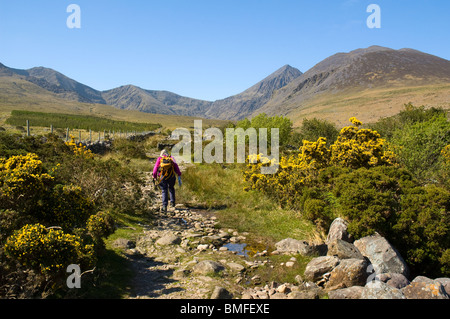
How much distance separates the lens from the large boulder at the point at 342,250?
6.16 metres

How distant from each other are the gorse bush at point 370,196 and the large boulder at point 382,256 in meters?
0.38

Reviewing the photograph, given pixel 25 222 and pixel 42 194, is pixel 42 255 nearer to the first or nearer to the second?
pixel 25 222

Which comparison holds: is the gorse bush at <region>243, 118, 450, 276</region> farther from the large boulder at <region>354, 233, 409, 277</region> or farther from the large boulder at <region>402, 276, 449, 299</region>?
the large boulder at <region>402, 276, 449, 299</region>

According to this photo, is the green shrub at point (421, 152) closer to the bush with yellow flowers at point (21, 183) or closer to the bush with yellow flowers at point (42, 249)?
the bush with yellow flowers at point (42, 249)

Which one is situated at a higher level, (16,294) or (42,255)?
(42,255)

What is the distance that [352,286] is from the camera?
5168 mm

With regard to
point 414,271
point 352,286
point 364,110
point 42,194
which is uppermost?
point 364,110

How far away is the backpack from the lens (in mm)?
10031

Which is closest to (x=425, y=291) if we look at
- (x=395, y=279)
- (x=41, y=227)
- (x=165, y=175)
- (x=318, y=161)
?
(x=395, y=279)

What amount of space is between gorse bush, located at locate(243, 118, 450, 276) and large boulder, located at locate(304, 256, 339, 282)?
4.87 feet
